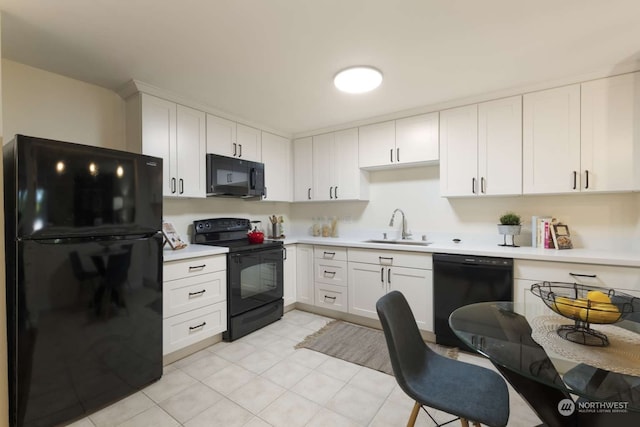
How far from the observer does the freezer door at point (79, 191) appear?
1541 mm

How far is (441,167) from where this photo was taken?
295 cm

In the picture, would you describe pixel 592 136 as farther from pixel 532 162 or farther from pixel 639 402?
pixel 639 402

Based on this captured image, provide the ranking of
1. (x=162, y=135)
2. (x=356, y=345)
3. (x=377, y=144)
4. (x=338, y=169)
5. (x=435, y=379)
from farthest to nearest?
1. (x=338, y=169)
2. (x=377, y=144)
3. (x=356, y=345)
4. (x=162, y=135)
5. (x=435, y=379)

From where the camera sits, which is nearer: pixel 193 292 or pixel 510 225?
pixel 193 292

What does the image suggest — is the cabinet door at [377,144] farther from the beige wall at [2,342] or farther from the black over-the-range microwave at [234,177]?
the beige wall at [2,342]

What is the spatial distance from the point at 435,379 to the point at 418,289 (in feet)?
4.79

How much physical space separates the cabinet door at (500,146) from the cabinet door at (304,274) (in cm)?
201

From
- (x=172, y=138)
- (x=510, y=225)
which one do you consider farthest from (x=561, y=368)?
(x=172, y=138)

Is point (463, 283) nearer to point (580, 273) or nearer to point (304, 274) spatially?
point (580, 273)

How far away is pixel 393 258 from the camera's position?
2916mm

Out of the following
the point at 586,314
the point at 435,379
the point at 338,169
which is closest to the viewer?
the point at 586,314

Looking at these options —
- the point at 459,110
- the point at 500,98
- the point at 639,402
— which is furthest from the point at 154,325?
the point at 500,98

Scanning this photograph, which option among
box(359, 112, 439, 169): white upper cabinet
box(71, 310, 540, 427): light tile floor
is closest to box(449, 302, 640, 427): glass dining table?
box(71, 310, 540, 427): light tile floor

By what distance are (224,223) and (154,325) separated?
144 centimetres
